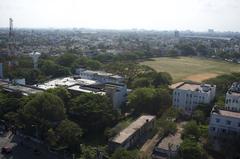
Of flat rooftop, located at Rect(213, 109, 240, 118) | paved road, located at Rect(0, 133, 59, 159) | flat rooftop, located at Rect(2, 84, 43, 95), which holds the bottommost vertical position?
paved road, located at Rect(0, 133, 59, 159)

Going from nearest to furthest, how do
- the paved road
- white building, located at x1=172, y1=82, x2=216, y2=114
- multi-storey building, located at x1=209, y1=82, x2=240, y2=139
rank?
1. the paved road
2. multi-storey building, located at x1=209, y1=82, x2=240, y2=139
3. white building, located at x1=172, y1=82, x2=216, y2=114

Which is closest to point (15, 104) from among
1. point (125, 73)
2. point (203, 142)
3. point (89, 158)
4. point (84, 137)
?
point (84, 137)

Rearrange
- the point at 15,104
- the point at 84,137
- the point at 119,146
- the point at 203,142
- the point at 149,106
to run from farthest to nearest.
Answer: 1. the point at 149,106
2. the point at 15,104
3. the point at 84,137
4. the point at 203,142
5. the point at 119,146

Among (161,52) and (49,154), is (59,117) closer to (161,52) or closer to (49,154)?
(49,154)

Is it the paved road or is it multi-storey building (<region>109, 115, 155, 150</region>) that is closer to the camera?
the paved road

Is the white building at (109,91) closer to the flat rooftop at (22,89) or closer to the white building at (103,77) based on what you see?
the flat rooftop at (22,89)

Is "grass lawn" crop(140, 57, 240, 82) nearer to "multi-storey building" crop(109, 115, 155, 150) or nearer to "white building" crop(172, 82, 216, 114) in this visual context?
"white building" crop(172, 82, 216, 114)

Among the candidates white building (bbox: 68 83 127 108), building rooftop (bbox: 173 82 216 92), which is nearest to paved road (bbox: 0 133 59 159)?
white building (bbox: 68 83 127 108)
